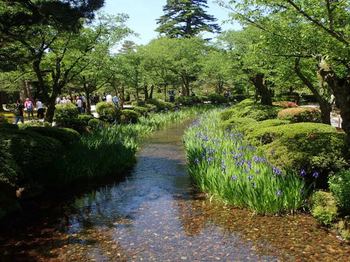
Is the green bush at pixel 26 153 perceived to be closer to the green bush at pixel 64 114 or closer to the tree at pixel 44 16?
the tree at pixel 44 16

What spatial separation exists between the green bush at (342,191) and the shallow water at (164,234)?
50 cm

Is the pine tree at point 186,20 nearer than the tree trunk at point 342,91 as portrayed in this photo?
No

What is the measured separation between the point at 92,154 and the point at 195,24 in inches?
1553

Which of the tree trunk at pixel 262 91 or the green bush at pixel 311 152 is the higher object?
the tree trunk at pixel 262 91

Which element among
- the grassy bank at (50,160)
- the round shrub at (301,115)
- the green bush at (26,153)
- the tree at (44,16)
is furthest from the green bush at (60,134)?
the round shrub at (301,115)

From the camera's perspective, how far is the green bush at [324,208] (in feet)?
20.1

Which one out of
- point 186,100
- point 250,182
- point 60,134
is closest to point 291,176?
point 250,182

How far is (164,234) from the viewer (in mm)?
6215

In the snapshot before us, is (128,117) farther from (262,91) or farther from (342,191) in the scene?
(342,191)

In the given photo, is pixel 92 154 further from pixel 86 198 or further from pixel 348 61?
pixel 348 61

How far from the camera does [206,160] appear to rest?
29.0ft

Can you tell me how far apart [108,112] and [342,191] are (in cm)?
1603

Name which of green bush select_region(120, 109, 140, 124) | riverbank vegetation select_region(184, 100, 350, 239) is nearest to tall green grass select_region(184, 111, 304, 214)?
riverbank vegetation select_region(184, 100, 350, 239)

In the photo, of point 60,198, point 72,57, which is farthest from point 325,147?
point 72,57
